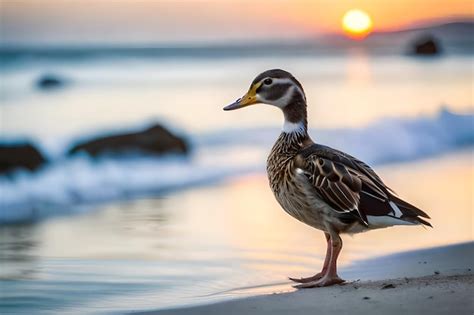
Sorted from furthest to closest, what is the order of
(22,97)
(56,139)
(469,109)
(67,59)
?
(67,59), (22,97), (469,109), (56,139)

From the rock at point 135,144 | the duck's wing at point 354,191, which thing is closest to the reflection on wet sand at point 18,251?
the duck's wing at point 354,191

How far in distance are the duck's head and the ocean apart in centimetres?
116

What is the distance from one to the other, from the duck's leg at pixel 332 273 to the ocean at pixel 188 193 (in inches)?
12.7

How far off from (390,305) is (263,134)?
41.6 feet

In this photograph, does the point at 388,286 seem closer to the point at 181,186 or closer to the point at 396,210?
the point at 396,210

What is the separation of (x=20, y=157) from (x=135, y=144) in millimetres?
2326

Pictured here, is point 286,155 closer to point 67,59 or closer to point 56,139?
point 56,139

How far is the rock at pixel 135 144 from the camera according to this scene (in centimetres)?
1519

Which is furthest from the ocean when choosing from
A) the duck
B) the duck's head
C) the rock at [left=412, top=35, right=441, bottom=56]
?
the rock at [left=412, top=35, right=441, bottom=56]

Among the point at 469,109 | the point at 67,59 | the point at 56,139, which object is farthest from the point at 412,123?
the point at 67,59

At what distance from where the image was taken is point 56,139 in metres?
17.3

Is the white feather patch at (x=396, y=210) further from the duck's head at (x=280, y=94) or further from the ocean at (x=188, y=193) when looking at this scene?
the duck's head at (x=280, y=94)

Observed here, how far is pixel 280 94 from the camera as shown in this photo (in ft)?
22.2

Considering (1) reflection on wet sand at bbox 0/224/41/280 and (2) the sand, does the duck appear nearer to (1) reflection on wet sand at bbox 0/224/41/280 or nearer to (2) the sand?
(2) the sand
